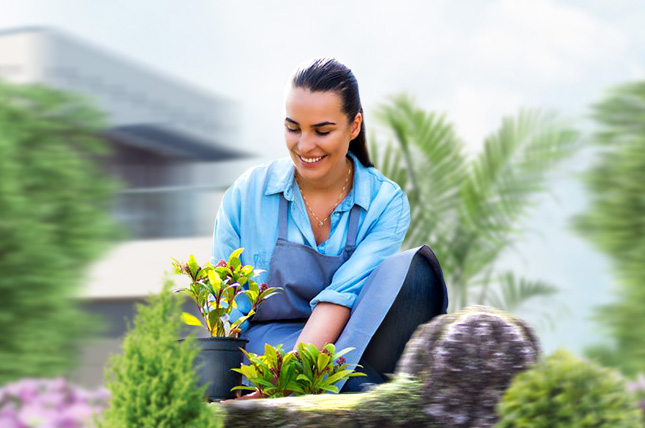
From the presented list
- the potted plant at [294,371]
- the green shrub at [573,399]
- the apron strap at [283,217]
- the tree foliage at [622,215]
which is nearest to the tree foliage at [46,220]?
the apron strap at [283,217]

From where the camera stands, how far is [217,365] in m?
2.85

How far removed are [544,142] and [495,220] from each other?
2.72 ft

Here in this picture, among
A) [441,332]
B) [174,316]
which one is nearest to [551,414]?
[441,332]

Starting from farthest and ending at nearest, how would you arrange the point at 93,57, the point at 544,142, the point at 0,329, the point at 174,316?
the point at 93,57 < the point at 544,142 < the point at 0,329 < the point at 174,316

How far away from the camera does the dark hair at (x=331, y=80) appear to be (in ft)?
10.5

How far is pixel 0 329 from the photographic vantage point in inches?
233

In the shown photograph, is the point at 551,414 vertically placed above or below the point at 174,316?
below

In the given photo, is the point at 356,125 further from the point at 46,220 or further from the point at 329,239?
the point at 46,220

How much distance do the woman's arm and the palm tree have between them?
4446 mm

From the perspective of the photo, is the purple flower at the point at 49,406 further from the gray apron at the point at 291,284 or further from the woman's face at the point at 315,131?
the woman's face at the point at 315,131

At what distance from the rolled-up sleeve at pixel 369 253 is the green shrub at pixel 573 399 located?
95 centimetres

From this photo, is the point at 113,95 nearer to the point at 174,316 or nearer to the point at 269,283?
the point at 269,283

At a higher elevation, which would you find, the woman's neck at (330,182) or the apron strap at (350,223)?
the woman's neck at (330,182)

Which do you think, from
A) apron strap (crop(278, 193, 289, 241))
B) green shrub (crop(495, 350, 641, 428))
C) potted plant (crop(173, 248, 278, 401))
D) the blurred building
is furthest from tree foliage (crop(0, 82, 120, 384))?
green shrub (crop(495, 350, 641, 428))
